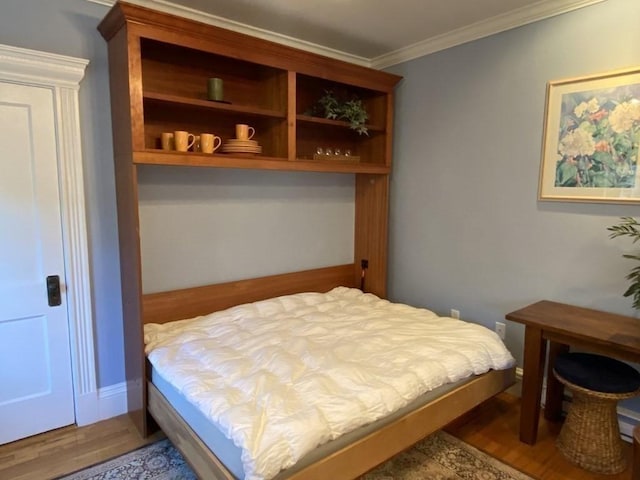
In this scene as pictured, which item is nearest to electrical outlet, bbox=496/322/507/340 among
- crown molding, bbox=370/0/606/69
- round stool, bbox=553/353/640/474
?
round stool, bbox=553/353/640/474

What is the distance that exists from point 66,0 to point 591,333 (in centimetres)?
323

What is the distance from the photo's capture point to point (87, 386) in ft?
8.24

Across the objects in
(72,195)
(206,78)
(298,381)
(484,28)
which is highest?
(484,28)

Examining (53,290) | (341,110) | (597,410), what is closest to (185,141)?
(53,290)

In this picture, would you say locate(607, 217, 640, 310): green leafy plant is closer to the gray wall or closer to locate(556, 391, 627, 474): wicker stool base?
the gray wall

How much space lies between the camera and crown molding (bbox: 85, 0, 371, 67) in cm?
251

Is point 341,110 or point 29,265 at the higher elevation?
point 341,110

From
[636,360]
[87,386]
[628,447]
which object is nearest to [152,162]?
[87,386]

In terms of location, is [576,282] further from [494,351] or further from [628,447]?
[628,447]

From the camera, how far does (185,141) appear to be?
94.6 inches

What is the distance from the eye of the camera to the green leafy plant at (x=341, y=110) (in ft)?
10.1

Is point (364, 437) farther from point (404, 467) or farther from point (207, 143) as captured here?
point (207, 143)

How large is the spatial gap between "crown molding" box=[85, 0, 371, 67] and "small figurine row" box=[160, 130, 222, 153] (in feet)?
2.54

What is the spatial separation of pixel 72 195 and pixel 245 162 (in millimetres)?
990
